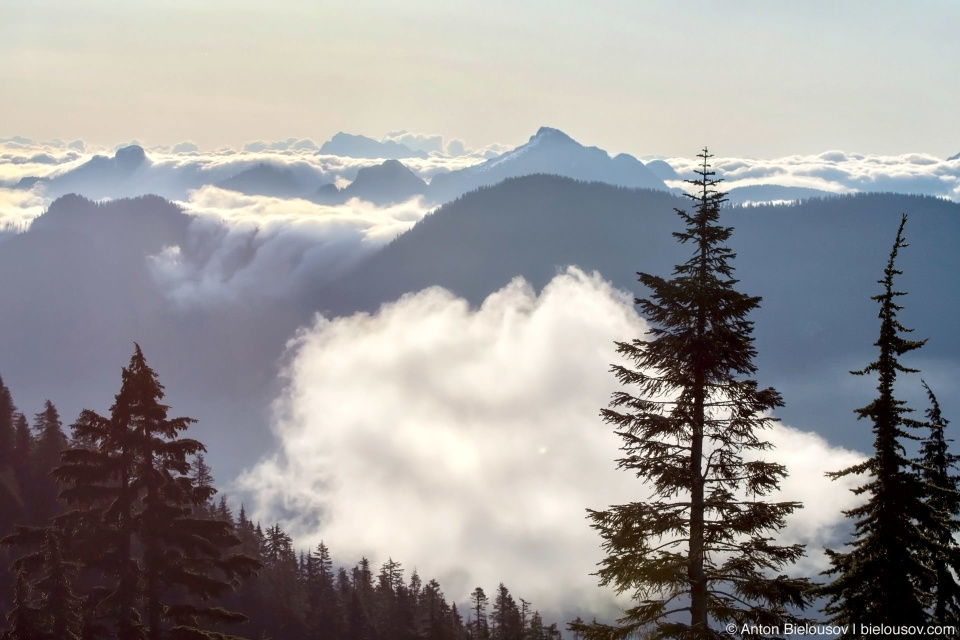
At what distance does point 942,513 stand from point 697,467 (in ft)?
31.6

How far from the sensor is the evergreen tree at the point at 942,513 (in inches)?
898

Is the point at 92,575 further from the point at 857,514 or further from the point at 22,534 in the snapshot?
the point at 857,514

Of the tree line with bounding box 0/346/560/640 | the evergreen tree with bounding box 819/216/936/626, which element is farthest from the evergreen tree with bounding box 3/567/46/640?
the evergreen tree with bounding box 819/216/936/626

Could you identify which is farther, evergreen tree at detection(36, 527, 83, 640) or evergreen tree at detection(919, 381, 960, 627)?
evergreen tree at detection(36, 527, 83, 640)

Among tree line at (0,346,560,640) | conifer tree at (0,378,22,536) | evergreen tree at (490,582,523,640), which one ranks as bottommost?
evergreen tree at (490,582,523,640)

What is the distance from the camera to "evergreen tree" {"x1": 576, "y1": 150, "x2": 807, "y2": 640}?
1764 centimetres

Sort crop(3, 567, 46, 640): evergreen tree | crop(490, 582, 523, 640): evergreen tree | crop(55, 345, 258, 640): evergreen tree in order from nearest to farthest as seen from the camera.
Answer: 1. crop(55, 345, 258, 640): evergreen tree
2. crop(3, 567, 46, 640): evergreen tree
3. crop(490, 582, 523, 640): evergreen tree

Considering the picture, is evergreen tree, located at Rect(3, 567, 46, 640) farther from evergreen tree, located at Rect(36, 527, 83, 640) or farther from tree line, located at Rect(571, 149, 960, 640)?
tree line, located at Rect(571, 149, 960, 640)

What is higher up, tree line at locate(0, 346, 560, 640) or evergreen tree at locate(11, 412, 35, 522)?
evergreen tree at locate(11, 412, 35, 522)

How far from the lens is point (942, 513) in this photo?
891 inches

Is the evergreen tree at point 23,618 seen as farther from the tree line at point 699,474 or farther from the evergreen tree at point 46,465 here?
the evergreen tree at point 46,465

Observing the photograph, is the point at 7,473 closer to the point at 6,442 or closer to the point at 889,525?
the point at 6,442

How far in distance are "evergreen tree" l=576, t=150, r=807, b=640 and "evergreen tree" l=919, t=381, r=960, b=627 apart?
7036 millimetres

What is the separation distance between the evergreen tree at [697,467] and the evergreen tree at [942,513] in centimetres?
704
